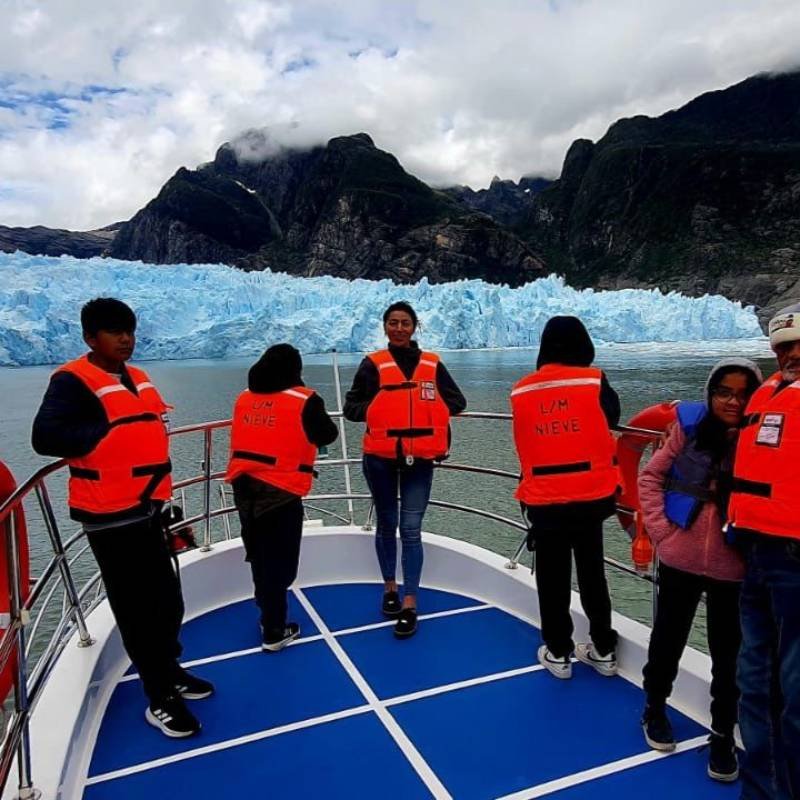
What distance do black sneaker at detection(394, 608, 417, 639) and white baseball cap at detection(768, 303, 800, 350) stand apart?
1592 mm

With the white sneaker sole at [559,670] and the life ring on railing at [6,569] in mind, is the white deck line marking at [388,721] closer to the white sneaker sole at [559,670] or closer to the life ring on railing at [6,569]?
the white sneaker sole at [559,670]

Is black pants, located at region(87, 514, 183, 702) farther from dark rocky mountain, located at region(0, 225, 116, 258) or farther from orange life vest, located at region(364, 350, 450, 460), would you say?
dark rocky mountain, located at region(0, 225, 116, 258)

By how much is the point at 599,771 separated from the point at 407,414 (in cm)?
123

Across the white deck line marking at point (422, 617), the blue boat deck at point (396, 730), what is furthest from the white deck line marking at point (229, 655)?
the white deck line marking at point (422, 617)

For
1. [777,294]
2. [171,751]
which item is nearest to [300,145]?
[777,294]

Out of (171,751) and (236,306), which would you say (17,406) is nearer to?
(236,306)

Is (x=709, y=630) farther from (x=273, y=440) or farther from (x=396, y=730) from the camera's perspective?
(x=273, y=440)

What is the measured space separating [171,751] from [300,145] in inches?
4624

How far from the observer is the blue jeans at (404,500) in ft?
7.68

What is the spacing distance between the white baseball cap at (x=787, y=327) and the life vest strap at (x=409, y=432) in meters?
1.20

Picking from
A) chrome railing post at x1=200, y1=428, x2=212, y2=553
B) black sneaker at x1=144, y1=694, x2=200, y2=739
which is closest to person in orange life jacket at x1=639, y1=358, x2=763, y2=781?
black sneaker at x1=144, y1=694, x2=200, y2=739

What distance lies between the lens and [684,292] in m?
59.7

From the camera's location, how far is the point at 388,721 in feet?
6.06

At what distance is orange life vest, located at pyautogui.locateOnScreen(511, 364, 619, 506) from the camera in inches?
72.4
